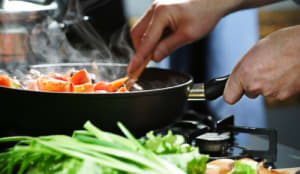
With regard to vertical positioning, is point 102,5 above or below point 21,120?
above

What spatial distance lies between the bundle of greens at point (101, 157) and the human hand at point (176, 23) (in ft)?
2.25

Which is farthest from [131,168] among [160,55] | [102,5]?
[102,5]

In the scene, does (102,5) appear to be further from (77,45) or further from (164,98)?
(164,98)

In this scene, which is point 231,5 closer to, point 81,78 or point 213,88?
point 213,88

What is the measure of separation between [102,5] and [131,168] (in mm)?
1718

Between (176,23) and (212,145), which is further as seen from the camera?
(176,23)

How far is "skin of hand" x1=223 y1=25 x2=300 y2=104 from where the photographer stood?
36.6 inches

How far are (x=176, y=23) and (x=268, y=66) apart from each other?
0.45 m

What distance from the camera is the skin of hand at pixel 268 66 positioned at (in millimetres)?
929

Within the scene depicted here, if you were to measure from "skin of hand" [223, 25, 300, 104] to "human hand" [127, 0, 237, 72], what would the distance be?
38 cm

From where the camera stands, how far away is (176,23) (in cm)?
132

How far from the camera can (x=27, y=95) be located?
788mm

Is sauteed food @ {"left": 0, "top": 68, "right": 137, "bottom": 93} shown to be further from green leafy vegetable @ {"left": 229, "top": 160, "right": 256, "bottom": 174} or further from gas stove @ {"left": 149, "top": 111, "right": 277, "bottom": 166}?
green leafy vegetable @ {"left": 229, "top": 160, "right": 256, "bottom": 174}

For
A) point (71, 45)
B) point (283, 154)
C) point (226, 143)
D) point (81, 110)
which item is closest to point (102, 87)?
point (81, 110)
